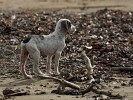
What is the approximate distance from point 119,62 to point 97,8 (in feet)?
52.3

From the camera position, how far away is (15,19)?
22.6 m

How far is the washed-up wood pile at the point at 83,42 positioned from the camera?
472 inches

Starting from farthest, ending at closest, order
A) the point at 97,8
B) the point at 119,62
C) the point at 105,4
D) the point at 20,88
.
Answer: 1. the point at 105,4
2. the point at 97,8
3. the point at 119,62
4. the point at 20,88

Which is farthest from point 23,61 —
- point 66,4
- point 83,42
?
point 66,4

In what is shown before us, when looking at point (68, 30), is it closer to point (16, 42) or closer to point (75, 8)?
point (16, 42)

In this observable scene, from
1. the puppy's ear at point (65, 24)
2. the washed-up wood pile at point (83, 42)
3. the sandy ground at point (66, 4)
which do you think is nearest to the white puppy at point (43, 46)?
the puppy's ear at point (65, 24)

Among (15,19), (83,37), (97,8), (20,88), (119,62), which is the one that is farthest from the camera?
(97,8)

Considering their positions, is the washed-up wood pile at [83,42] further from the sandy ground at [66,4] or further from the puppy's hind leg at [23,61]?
the sandy ground at [66,4]

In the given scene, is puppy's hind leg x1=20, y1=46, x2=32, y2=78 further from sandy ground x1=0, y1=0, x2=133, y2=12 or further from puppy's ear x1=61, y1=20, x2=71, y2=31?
sandy ground x1=0, y1=0, x2=133, y2=12

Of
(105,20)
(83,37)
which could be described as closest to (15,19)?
(105,20)

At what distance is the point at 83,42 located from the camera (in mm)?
16016

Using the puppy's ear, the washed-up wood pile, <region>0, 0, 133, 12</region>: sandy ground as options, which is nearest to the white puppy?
the puppy's ear

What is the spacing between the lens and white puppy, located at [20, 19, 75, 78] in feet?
35.2

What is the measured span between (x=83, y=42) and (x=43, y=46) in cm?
524
